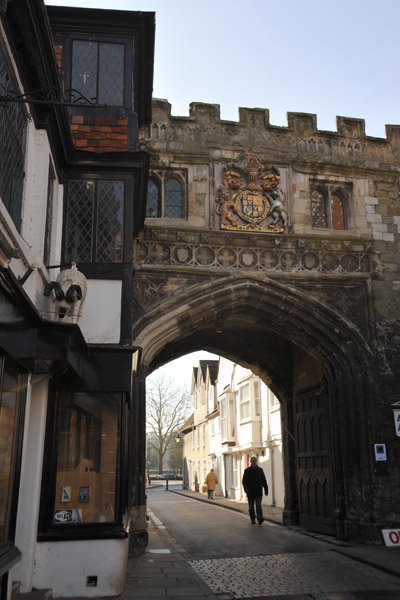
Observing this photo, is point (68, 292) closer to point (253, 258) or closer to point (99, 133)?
point (99, 133)

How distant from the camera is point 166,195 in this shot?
12562 mm

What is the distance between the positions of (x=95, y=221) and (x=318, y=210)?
608cm

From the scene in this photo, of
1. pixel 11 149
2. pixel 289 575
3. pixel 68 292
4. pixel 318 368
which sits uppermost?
pixel 11 149

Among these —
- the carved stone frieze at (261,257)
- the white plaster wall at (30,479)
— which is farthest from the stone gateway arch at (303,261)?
the white plaster wall at (30,479)

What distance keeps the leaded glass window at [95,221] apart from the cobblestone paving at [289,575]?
4.56 metres

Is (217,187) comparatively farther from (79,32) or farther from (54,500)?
(54,500)

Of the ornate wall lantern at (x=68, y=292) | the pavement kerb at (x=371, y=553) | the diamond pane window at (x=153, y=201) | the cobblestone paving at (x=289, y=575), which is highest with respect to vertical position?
the diamond pane window at (x=153, y=201)

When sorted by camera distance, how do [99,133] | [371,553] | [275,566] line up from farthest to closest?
1. [371,553]
2. [99,133]
3. [275,566]

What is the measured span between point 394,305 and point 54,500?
8.06m

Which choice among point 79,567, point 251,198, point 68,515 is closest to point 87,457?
point 68,515

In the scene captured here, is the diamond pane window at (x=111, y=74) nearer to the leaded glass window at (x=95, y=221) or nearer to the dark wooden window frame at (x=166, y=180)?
the leaded glass window at (x=95, y=221)

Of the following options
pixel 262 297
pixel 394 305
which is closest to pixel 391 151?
pixel 394 305

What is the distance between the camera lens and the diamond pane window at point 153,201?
12.4 m

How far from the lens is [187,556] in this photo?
10.1 m
